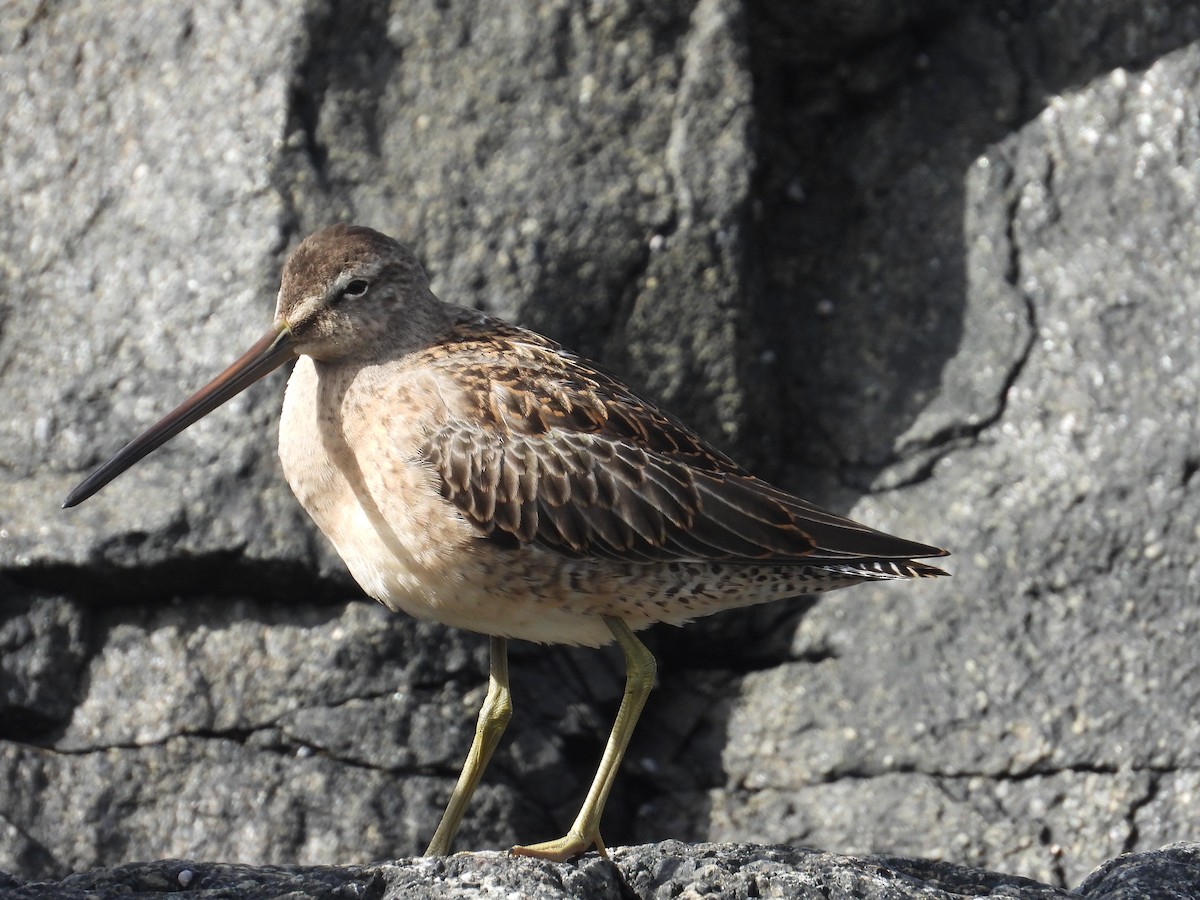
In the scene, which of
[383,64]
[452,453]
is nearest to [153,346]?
[383,64]

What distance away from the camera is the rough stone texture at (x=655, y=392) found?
3.97 m

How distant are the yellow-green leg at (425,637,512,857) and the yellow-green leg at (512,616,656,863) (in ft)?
0.83

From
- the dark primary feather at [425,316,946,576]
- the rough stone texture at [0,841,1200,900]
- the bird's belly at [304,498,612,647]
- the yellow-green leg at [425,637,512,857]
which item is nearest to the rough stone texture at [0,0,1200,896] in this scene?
the yellow-green leg at [425,637,512,857]

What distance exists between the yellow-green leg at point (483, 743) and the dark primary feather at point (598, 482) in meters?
0.46

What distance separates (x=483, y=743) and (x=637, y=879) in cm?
85

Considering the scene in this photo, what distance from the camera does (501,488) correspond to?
320 cm

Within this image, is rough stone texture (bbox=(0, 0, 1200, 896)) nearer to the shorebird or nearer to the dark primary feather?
the shorebird

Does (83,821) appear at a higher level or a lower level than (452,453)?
lower

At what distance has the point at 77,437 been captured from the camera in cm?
407

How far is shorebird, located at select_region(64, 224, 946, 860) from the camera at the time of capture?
3.19m

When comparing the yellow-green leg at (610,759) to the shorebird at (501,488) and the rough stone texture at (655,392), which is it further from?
the rough stone texture at (655,392)

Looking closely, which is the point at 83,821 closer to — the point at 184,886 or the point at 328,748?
the point at 328,748

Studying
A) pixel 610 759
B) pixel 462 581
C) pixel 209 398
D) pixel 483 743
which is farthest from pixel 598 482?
pixel 209 398

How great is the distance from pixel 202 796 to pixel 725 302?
191 centimetres
